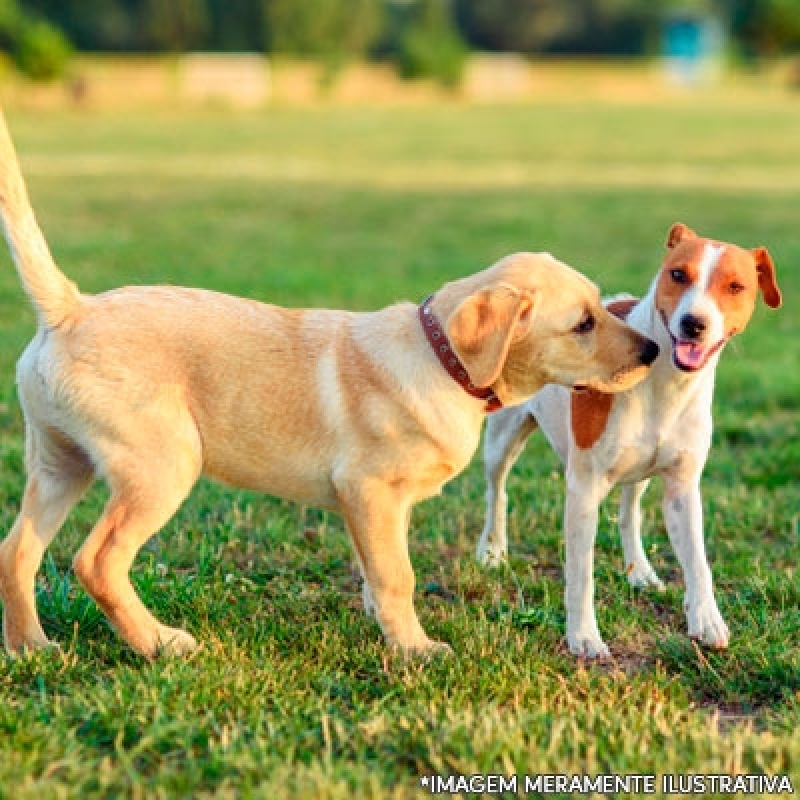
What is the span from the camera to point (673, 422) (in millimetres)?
4605

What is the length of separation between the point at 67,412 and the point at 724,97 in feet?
207

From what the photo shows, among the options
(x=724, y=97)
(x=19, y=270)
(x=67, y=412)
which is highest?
(x=19, y=270)

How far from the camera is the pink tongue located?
4.39 meters

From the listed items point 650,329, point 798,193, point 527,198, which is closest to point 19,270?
point 650,329

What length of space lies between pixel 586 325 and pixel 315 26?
6800 centimetres

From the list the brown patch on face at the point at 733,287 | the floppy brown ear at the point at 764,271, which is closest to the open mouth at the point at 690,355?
the brown patch on face at the point at 733,287

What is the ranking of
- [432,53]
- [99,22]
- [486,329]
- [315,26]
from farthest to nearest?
[99,22], [315,26], [432,53], [486,329]

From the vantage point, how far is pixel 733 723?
155 inches

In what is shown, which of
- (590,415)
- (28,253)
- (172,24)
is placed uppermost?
(28,253)

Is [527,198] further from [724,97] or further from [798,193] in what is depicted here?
[724,97]

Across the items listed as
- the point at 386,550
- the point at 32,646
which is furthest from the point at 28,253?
the point at 386,550

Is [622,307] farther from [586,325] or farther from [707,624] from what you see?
[707,624]

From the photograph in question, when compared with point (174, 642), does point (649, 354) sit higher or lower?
higher

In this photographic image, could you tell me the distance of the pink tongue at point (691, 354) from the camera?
14.4 ft
